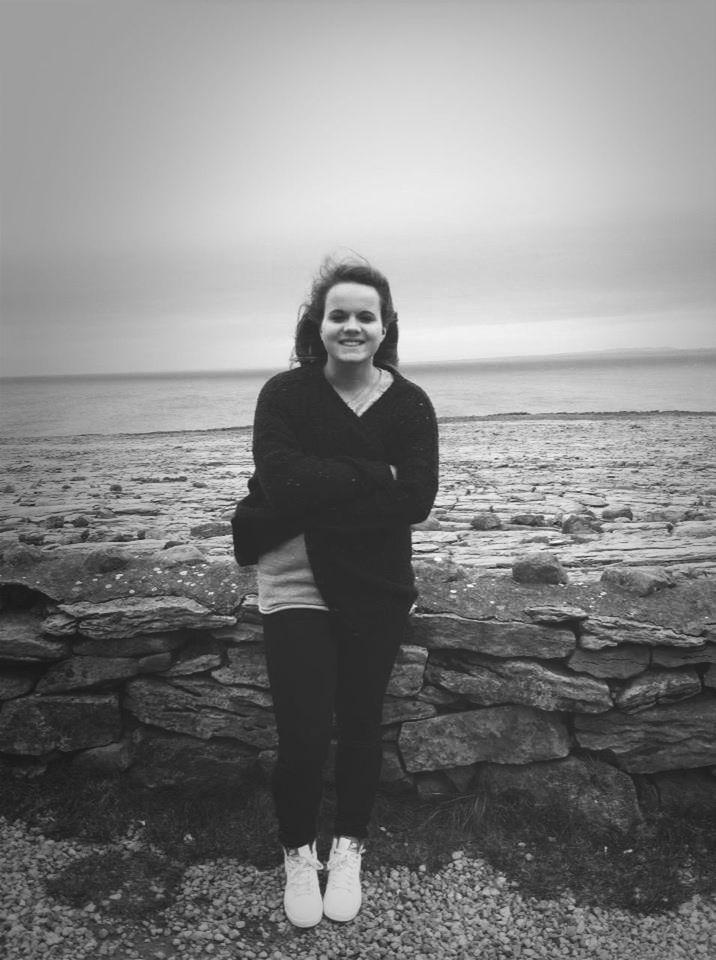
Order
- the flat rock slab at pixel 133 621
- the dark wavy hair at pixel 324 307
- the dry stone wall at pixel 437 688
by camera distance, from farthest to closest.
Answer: the flat rock slab at pixel 133 621, the dry stone wall at pixel 437 688, the dark wavy hair at pixel 324 307

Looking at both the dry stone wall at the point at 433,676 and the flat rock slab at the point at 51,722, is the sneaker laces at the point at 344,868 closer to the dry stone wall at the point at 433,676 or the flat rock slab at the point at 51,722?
the dry stone wall at the point at 433,676

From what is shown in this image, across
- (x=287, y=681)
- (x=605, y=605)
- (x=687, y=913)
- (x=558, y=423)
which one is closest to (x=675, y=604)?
(x=605, y=605)

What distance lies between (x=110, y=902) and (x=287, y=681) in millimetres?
1634

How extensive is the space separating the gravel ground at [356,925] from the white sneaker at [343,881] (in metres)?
0.09

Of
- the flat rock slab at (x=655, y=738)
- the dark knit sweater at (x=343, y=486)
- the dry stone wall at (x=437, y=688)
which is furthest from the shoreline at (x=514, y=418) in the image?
the flat rock slab at (x=655, y=738)

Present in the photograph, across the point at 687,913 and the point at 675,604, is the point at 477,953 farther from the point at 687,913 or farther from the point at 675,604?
the point at 675,604

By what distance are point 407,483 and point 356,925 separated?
2.48 meters

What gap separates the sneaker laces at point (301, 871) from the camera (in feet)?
13.7

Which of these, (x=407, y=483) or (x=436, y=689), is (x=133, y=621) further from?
(x=407, y=483)

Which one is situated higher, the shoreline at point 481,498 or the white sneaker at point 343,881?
the shoreline at point 481,498

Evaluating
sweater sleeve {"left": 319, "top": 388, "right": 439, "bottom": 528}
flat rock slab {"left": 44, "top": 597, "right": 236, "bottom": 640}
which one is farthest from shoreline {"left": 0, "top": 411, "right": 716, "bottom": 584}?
sweater sleeve {"left": 319, "top": 388, "right": 439, "bottom": 528}

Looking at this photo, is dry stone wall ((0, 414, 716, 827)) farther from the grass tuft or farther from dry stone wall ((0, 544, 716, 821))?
the grass tuft

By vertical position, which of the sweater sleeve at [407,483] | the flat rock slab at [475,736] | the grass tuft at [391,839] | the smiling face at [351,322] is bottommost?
the grass tuft at [391,839]

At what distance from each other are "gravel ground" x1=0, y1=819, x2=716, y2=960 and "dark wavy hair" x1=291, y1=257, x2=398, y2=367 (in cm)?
318
